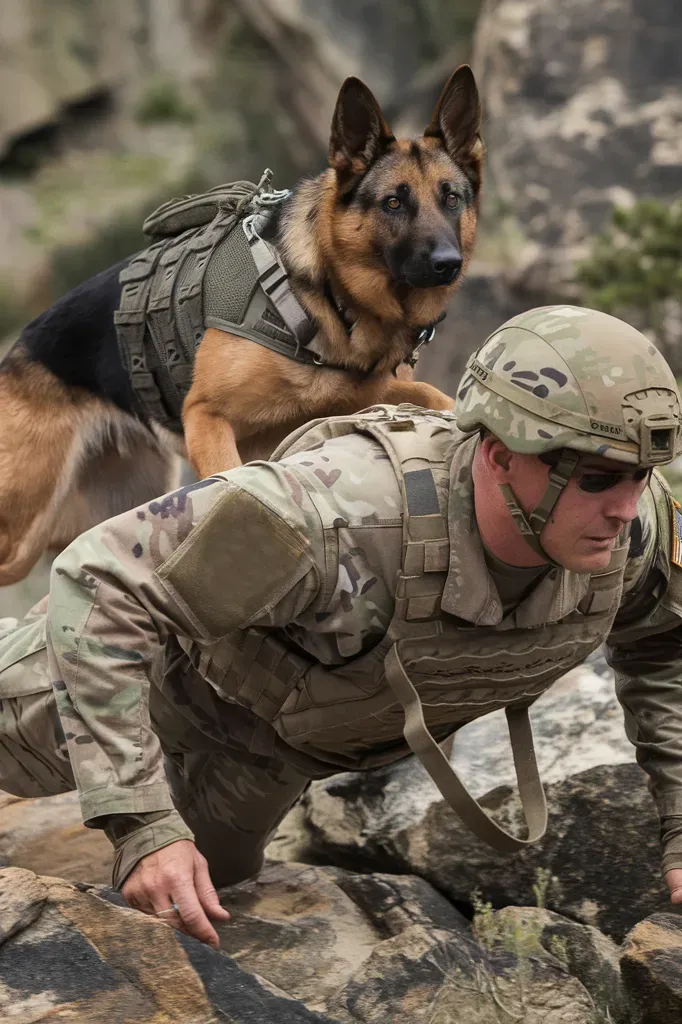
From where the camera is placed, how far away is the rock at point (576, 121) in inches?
393

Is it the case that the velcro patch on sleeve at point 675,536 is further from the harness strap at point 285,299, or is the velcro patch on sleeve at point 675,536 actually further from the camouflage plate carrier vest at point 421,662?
the harness strap at point 285,299

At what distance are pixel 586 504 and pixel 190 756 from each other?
1.46m

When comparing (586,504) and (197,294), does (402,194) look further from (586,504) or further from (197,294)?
(586,504)

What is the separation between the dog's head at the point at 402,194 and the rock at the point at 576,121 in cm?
544

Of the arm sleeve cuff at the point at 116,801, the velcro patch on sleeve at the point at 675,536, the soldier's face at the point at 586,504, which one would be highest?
the soldier's face at the point at 586,504

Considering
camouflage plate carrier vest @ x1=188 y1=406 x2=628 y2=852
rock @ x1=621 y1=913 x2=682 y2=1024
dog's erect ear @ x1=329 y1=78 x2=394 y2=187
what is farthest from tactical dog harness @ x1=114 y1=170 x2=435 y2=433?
rock @ x1=621 y1=913 x2=682 y2=1024

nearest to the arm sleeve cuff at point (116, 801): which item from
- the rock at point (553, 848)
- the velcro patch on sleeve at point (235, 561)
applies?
the velcro patch on sleeve at point (235, 561)

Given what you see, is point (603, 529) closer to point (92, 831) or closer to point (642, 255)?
point (92, 831)

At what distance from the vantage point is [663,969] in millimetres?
2719

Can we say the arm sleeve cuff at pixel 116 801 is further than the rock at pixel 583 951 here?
No

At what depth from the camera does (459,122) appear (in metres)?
4.35

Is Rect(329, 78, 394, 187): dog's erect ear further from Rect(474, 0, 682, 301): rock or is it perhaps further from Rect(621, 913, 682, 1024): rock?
Rect(474, 0, 682, 301): rock

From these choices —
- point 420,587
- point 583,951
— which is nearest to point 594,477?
point 420,587

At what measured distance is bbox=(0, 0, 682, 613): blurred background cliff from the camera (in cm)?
972
